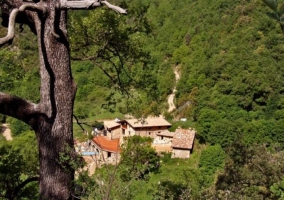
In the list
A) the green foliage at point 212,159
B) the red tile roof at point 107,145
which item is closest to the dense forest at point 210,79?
the green foliage at point 212,159

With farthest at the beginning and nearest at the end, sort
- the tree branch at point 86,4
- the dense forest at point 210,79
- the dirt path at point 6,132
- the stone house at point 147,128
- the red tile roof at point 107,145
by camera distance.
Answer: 1. the dirt path at point 6,132
2. the stone house at point 147,128
3. the dense forest at point 210,79
4. the red tile roof at point 107,145
5. the tree branch at point 86,4

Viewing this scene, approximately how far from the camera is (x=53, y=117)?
2.31m

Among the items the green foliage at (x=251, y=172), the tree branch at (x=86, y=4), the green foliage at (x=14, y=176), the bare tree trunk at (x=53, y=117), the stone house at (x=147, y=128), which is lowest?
the stone house at (x=147, y=128)

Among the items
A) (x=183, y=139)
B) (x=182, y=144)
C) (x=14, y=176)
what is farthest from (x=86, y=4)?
(x=183, y=139)

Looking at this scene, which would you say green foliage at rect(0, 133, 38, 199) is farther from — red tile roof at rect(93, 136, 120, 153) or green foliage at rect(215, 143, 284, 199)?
green foliage at rect(215, 143, 284, 199)

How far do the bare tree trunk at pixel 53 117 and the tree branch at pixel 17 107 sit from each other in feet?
0.21

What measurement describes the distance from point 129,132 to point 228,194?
19956 millimetres

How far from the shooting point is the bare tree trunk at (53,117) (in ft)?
7.57

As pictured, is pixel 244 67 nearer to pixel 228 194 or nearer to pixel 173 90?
pixel 173 90

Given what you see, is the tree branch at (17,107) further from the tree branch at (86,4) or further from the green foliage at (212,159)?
the green foliage at (212,159)

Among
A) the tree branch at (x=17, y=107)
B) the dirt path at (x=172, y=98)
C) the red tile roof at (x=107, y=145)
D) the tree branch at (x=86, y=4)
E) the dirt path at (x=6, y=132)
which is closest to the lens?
the tree branch at (x=86, y=4)

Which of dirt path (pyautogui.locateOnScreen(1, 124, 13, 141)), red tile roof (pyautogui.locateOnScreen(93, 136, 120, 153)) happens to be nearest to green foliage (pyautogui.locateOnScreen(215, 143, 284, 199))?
red tile roof (pyautogui.locateOnScreen(93, 136, 120, 153))

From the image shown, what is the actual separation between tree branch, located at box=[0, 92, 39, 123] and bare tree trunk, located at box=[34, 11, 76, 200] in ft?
0.21

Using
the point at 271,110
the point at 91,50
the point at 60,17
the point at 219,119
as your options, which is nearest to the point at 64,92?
the point at 60,17
